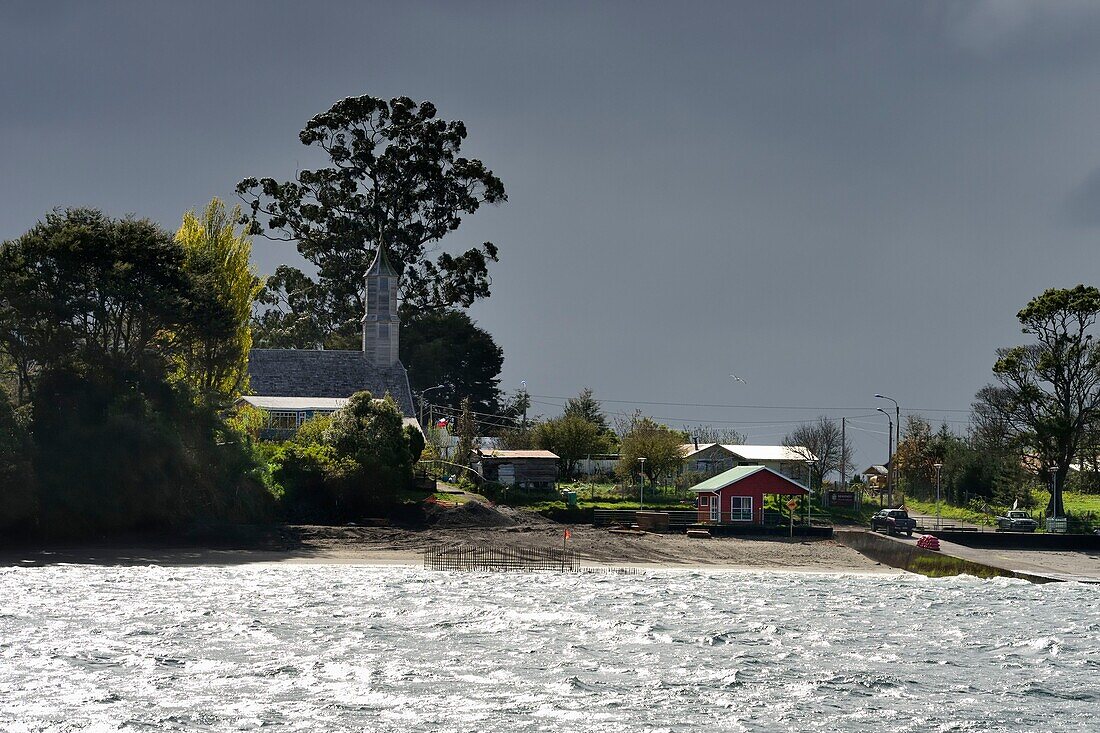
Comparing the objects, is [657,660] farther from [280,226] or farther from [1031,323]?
[280,226]

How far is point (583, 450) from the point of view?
88500 mm

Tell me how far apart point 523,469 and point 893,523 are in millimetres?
22786

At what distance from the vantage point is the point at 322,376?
87.9 m

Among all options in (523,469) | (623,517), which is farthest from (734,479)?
(523,469)

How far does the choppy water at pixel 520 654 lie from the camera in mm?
24094

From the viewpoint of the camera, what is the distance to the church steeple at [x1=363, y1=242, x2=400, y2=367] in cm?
9088

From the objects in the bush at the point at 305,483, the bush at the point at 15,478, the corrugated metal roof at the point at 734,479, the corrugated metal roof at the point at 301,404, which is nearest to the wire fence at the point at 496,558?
the bush at the point at 305,483

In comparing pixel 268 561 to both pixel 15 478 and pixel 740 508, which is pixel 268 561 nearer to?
pixel 15 478

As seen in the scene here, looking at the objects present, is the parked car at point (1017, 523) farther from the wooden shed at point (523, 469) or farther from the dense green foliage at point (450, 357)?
the dense green foliage at point (450, 357)

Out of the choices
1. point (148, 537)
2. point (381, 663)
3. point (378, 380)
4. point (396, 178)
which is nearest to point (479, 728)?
point (381, 663)

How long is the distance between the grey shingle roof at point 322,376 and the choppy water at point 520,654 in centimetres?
4045

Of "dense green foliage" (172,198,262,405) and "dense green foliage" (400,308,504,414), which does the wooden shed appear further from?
"dense green foliage" (400,308,504,414)

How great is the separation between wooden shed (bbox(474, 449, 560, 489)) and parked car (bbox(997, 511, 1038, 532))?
2642 cm

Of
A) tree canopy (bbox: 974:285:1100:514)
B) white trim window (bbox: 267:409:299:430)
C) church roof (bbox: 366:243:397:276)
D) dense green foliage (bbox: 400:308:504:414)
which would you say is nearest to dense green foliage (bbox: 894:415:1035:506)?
tree canopy (bbox: 974:285:1100:514)
